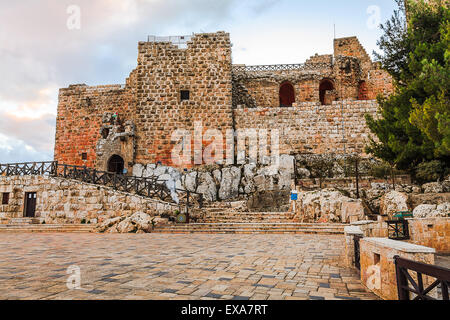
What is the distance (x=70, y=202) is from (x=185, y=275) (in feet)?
41.6

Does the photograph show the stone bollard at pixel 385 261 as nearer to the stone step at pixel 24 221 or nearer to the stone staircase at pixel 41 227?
the stone staircase at pixel 41 227

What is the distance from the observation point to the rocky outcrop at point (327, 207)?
34.8ft

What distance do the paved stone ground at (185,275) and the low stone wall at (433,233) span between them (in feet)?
6.93

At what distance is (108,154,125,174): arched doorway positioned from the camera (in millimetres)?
20211

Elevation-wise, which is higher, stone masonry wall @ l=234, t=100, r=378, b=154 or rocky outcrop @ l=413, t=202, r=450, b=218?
stone masonry wall @ l=234, t=100, r=378, b=154

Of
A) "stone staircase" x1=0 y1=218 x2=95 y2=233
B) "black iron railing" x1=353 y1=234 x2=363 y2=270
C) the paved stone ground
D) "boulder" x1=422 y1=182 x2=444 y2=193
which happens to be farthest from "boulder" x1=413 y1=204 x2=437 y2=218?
"stone staircase" x1=0 y1=218 x2=95 y2=233

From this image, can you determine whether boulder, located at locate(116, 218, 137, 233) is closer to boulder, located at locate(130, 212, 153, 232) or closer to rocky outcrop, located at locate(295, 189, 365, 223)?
boulder, located at locate(130, 212, 153, 232)

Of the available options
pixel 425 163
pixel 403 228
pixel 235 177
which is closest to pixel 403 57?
pixel 425 163

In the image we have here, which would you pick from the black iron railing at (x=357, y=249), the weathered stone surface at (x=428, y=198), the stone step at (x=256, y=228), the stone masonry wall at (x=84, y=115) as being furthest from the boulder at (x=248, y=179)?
the black iron railing at (x=357, y=249)

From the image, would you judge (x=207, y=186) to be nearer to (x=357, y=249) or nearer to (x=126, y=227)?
(x=126, y=227)

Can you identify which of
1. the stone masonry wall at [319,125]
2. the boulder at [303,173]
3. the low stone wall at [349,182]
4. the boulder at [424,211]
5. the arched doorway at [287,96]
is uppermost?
the arched doorway at [287,96]

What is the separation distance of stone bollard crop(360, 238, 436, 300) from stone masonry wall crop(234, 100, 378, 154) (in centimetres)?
1493
